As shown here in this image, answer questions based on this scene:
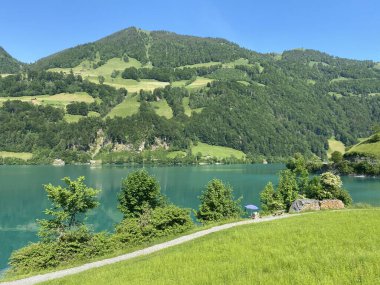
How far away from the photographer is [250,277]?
45.4 ft

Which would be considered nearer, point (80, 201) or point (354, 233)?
point (354, 233)

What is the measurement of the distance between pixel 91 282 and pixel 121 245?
20790mm

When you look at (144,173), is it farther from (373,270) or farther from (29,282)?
(373,270)

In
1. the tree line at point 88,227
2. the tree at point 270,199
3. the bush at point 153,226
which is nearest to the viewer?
the tree line at point 88,227

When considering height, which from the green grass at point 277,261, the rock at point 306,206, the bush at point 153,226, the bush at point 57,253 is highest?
the green grass at point 277,261

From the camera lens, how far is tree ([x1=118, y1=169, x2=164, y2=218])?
2291 inches

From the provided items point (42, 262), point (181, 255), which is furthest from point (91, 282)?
point (42, 262)

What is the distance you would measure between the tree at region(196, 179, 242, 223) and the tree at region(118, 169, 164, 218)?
736 centimetres

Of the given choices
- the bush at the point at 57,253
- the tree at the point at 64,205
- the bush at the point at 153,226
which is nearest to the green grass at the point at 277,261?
the bush at the point at 57,253

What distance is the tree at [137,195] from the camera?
191ft

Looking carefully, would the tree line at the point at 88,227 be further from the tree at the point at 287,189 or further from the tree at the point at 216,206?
the tree at the point at 287,189

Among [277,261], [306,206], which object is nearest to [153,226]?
[306,206]

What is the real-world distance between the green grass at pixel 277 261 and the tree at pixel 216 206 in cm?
3528

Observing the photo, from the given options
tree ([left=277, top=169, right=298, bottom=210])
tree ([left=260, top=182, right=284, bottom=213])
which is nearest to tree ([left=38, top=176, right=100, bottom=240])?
tree ([left=260, top=182, right=284, bottom=213])
